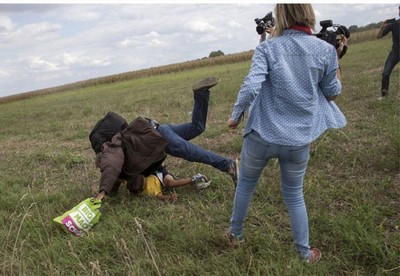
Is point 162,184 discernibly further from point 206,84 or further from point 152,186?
point 206,84

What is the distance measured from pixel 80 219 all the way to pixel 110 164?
53cm

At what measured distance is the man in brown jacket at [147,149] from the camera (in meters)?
3.49

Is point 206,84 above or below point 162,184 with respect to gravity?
above

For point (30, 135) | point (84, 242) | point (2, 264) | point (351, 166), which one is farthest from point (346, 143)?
point (30, 135)

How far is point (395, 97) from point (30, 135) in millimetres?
7875

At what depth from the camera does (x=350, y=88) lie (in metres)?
8.54

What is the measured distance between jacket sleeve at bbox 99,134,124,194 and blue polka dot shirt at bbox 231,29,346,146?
1.55 meters

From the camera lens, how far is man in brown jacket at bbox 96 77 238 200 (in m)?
3.49

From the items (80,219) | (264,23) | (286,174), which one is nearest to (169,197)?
(80,219)

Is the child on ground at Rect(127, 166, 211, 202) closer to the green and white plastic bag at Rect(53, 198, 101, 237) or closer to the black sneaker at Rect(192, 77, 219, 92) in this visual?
→ the green and white plastic bag at Rect(53, 198, 101, 237)

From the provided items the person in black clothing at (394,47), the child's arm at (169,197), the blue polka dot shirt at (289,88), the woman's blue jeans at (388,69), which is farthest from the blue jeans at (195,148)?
the woman's blue jeans at (388,69)

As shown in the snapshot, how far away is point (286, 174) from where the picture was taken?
2.36m

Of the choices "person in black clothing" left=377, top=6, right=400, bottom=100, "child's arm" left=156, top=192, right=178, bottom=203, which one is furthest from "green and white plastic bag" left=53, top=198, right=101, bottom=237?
"person in black clothing" left=377, top=6, right=400, bottom=100

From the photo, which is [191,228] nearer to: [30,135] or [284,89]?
[284,89]
